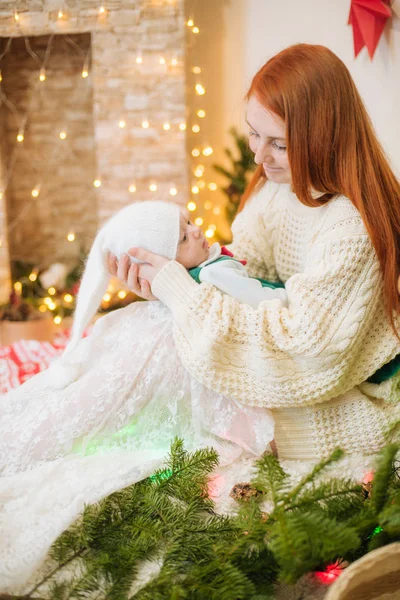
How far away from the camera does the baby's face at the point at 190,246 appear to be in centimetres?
179

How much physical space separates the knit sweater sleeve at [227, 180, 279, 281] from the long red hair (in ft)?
1.45

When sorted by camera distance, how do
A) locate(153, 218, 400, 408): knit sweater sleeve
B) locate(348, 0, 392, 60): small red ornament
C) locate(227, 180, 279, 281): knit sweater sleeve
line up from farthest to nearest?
locate(348, 0, 392, 60): small red ornament
locate(227, 180, 279, 281): knit sweater sleeve
locate(153, 218, 400, 408): knit sweater sleeve

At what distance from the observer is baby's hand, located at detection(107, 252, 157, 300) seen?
176 cm

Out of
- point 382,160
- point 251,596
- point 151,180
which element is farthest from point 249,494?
point 151,180

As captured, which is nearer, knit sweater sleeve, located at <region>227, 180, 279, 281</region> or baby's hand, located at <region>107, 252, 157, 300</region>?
baby's hand, located at <region>107, 252, 157, 300</region>

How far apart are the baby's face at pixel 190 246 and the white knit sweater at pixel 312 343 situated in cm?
8

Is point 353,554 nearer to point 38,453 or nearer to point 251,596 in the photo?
point 251,596

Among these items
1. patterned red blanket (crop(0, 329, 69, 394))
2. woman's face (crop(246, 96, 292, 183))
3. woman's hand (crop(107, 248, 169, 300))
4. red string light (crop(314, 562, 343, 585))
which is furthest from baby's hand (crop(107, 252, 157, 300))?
red string light (crop(314, 562, 343, 585))

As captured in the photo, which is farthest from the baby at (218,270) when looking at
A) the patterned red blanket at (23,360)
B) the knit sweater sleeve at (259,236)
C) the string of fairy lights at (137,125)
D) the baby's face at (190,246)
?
the string of fairy lights at (137,125)

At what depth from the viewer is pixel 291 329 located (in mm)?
1612

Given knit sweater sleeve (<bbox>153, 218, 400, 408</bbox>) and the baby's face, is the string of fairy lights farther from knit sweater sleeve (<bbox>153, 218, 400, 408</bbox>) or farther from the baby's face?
knit sweater sleeve (<bbox>153, 218, 400, 408</bbox>)

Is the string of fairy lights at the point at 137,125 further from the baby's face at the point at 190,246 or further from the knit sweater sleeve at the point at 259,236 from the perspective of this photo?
the baby's face at the point at 190,246

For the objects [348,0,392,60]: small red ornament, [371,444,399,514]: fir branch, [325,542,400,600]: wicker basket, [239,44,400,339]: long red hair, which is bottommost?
[325,542,400,600]: wicker basket

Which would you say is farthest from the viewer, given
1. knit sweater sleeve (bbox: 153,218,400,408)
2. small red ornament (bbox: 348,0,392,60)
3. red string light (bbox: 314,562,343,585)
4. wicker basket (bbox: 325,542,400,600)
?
small red ornament (bbox: 348,0,392,60)
